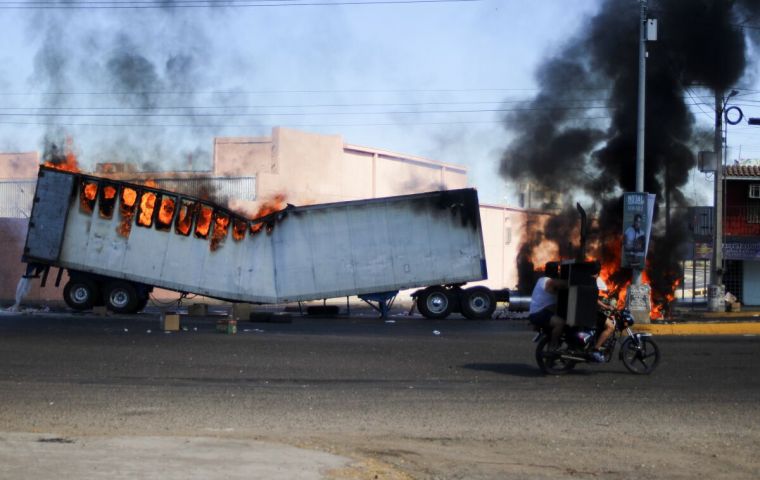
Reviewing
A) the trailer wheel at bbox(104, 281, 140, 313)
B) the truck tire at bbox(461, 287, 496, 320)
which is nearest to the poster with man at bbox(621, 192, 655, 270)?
the truck tire at bbox(461, 287, 496, 320)

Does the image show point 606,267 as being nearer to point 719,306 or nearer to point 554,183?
point 554,183

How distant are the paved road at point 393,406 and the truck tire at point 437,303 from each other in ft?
35.4

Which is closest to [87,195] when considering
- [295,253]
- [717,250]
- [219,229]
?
[219,229]

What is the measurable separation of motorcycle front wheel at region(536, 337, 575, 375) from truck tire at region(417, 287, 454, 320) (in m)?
16.1

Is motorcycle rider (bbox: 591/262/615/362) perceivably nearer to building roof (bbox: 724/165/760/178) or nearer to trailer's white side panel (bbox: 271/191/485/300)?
trailer's white side panel (bbox: 271/191/485/300)

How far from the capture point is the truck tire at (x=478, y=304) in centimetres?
3000

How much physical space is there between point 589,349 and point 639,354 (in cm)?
80

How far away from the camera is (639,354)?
1374cm

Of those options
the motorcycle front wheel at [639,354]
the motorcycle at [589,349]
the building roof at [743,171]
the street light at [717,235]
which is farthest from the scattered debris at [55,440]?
the building roof at [743,171]

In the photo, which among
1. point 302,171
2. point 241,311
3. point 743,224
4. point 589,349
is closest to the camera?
point 589,349

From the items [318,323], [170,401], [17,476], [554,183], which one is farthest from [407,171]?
[17,476]

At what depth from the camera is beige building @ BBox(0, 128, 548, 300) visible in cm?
4438

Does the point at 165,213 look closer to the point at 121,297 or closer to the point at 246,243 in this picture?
the point at 246,243

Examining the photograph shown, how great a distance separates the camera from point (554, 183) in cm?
3309
